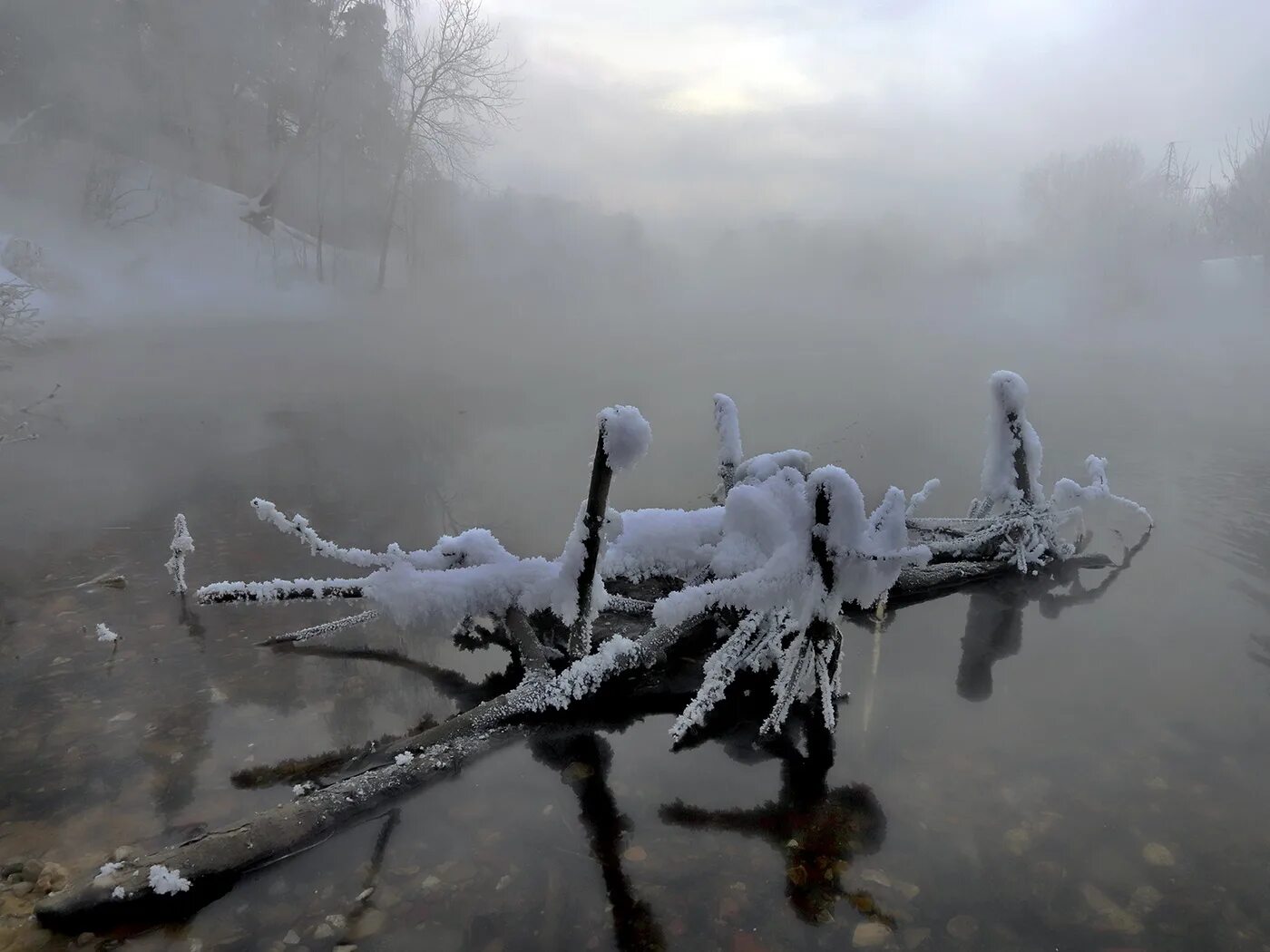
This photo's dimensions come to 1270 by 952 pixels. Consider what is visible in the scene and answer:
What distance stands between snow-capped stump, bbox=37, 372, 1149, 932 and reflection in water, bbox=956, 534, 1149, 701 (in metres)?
0.63

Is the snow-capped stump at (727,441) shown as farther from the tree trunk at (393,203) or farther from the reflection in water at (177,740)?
the tree trunk at (393,203)

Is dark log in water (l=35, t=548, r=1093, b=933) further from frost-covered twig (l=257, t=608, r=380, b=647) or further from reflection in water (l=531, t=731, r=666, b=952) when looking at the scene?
frost-covered twig (l=257, t=608, r=380, b=647)

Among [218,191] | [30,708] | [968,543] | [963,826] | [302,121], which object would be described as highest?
[302,121]

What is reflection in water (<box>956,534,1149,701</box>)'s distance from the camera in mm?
4941

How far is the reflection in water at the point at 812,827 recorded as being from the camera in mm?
3025

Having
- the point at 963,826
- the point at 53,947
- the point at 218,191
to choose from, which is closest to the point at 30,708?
the point at 53,947

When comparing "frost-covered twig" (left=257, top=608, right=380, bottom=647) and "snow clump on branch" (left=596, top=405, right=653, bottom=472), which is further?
"frost-covered twig" (left=257, top=608, right=380, bottom=647)

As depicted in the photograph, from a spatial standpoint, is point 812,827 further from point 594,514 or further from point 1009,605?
point 1009,605

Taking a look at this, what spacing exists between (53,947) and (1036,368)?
22350 mm

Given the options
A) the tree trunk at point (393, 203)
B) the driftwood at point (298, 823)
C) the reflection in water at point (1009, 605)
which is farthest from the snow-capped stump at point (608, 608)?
the tree trunk at point (393, 203)

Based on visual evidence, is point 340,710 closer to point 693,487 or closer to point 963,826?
point 963,826

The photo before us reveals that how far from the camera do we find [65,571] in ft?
20.0

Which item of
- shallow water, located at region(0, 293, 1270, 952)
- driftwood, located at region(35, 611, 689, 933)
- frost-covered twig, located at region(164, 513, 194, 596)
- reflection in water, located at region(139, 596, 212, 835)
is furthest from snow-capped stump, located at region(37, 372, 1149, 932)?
frost-covered twig, located at region(164, 513, 194, 596)

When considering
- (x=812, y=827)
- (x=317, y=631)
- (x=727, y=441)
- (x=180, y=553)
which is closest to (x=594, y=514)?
(x=812, y=827)
